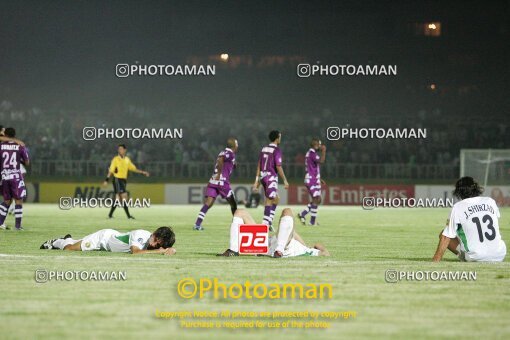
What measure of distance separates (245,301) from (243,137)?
46.1 meters

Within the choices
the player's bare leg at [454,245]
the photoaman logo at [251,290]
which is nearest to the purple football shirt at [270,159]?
the player's bare leg at [454,245]

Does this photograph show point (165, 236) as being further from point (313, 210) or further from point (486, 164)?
point (486, 164)

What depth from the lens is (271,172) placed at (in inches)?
1002

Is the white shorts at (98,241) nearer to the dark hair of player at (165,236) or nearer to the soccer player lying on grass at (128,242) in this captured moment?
the soccer player lying on grass at (128,242)

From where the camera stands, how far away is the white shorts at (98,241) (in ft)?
54.9

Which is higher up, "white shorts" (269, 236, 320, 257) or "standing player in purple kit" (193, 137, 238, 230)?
"standing player in purple kit" (193, 137, 238, 230)

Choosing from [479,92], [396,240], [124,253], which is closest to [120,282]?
[124,253]

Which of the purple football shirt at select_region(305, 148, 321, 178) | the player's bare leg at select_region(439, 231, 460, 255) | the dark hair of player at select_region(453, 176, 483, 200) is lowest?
the player's bare leg at select_region(439, 231, 460, 255)

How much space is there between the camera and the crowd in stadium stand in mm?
54312

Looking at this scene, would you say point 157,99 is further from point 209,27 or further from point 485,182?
point 485,182

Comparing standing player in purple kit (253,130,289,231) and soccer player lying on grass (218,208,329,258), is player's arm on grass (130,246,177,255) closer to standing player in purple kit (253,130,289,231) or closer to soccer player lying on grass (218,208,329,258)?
soccer player lying on grass (218,208,329,258)

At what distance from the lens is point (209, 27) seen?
61.6 meters
